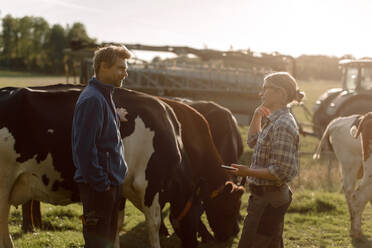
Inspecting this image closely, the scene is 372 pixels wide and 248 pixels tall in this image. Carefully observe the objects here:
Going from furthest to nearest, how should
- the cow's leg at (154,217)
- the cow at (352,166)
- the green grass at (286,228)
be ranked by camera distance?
the cow at (352,166) → the green grass at (286,228) → the cow's leg at (154,217)

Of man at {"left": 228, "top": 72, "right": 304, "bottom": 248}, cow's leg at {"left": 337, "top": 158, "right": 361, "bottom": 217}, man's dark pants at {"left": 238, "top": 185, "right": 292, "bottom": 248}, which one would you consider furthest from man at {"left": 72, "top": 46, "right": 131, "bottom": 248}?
cow's leg at {"left": 337, "top": 158, "right": 361, "bottom": 217}

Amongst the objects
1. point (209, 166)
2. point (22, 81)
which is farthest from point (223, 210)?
point (22, 81)

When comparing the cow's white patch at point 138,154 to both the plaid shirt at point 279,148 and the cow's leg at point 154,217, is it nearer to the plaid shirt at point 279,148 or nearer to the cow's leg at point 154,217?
the cow's leg at point 154,217

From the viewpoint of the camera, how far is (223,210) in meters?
5.65

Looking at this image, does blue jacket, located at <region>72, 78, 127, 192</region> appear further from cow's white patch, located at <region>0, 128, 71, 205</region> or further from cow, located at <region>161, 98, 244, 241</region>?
cow, located at <region>161, 98, 244, 241</region>

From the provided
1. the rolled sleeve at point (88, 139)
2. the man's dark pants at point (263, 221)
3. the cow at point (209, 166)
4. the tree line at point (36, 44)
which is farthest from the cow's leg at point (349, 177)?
the tree line at point (36, 44)

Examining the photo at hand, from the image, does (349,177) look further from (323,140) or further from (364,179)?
(323,140)

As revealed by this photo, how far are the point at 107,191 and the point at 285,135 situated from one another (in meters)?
1.31

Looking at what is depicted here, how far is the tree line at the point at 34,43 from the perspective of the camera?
196ft

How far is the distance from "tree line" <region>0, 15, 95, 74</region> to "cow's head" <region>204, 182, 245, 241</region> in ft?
184

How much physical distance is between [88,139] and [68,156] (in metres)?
1.58

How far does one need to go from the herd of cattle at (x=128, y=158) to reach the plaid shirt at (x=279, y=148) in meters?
1.12

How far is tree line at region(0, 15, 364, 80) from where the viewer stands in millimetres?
59906

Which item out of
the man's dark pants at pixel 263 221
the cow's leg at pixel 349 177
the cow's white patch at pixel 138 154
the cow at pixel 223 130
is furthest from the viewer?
the cow at pixel 223 130
